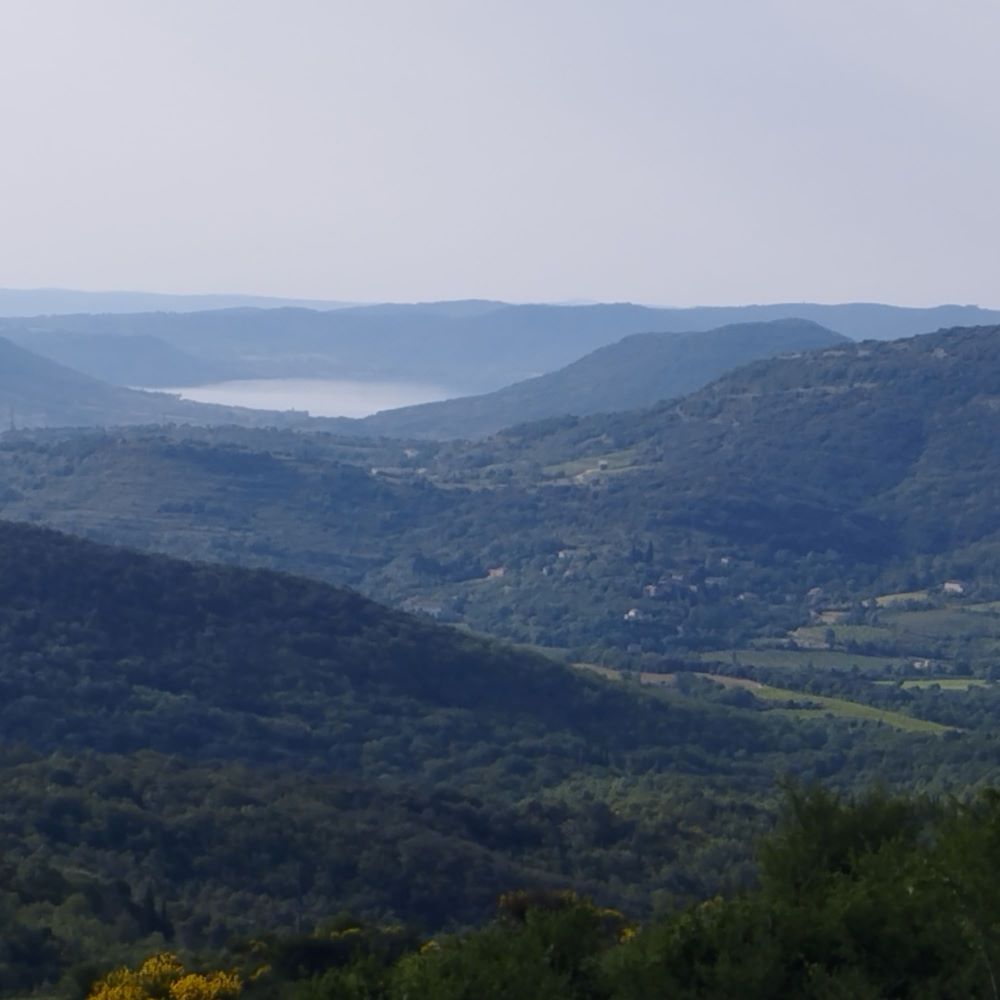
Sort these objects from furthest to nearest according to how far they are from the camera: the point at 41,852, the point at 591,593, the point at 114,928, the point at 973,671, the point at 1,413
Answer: the point at 1,413 → the point at 591,593 → the point at 973,671 → the point at 41,852 → the point at 114,928

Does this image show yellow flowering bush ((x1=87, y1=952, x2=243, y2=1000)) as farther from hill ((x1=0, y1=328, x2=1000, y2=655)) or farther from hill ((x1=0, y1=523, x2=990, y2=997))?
hill ((x1=0, y1=328, x2=1000, y2=655))

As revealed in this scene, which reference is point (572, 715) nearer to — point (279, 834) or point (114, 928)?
point (279, 834)

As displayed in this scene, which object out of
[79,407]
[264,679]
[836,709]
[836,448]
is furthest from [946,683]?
[79,407]

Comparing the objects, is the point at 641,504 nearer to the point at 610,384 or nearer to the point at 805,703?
the point at 805,703

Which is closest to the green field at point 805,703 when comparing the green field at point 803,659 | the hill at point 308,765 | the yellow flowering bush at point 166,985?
the hill at point 308,765

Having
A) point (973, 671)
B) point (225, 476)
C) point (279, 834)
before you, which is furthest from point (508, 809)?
point (225, 476)

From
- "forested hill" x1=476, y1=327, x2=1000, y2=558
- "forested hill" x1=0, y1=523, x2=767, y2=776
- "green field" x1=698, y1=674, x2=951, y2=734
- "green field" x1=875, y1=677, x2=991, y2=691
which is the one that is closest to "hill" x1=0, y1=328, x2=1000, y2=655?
"forested hill" x1=476, y1=327, x2=1000, y2=558

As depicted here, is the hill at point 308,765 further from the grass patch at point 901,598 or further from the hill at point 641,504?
the grass patch at point 901,598
